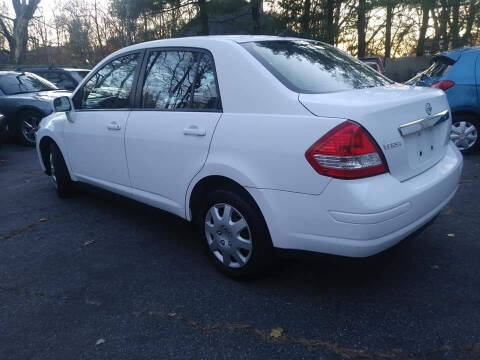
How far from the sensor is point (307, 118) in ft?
8.25

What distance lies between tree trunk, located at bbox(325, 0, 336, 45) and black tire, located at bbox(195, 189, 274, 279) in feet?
62.7

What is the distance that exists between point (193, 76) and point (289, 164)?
1.18 metres

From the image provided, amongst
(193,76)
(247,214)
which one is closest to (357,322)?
(247,214)

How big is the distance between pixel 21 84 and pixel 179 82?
26.6ft

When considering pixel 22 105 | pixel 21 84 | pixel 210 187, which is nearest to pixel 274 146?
pixel 210 187

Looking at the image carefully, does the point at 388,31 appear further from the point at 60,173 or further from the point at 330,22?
the point at 60,173

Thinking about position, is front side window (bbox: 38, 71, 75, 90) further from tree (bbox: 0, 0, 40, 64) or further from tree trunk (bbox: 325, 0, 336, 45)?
tree (bbox: 0, 0, 40, 64)

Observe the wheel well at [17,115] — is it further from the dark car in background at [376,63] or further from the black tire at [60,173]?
the dark car in background at [376,63]

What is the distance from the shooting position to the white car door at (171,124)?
3.09m

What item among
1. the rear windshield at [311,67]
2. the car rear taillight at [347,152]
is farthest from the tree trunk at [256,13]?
the car rear taillight at [347,152]

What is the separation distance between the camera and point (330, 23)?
815 inches

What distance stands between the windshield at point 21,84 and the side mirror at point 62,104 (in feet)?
20.0

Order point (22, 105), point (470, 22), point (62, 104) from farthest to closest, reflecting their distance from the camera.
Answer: point (470, 22) < point (22, 105) < point (62, 104)

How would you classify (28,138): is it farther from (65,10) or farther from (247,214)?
(65,10)
